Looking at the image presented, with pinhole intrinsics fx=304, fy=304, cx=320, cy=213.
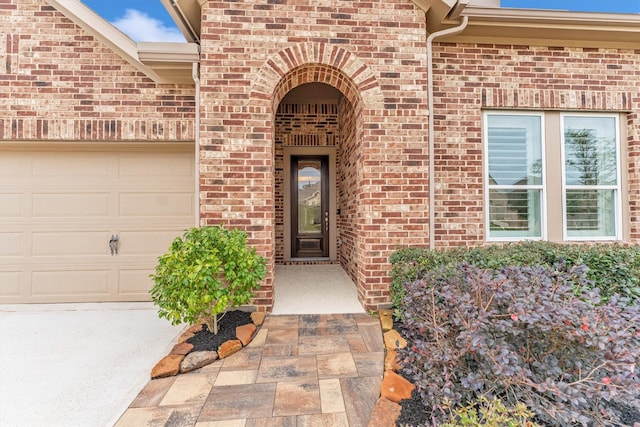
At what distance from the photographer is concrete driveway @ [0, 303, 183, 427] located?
7.11 feet

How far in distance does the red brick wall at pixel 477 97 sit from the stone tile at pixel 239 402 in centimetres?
294

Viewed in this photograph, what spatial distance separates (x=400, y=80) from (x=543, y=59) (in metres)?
2.22

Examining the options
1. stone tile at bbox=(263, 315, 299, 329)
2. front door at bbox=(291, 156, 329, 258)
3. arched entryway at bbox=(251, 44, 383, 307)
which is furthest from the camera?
front door at bbox=(291, 156, 329, 258)

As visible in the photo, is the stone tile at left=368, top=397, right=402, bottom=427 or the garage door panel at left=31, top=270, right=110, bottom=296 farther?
the garage door panel at left=31, top=270, right=110, bottom=296

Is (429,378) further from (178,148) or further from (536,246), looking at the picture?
(178,148)

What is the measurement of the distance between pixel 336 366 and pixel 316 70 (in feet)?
10.6

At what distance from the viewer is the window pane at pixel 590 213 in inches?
172

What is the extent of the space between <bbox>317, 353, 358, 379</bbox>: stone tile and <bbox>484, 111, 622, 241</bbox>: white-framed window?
2.83m

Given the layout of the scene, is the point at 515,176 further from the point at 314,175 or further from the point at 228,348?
the point at 228,348

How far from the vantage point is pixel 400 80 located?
3650 millimetres

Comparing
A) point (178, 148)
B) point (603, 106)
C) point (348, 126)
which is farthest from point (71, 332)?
point (603, 106)

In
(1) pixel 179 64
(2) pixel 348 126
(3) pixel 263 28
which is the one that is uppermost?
(3) pixel 263 28

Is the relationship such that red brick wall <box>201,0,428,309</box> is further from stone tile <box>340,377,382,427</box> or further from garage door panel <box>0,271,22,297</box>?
garage door panel <box>0,271,22,297</box>

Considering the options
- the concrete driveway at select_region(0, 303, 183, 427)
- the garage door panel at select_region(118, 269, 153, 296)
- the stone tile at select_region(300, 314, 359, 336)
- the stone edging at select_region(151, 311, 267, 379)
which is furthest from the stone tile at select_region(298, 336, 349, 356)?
the garage door panel at select_region(118, 269, 153, 296)
